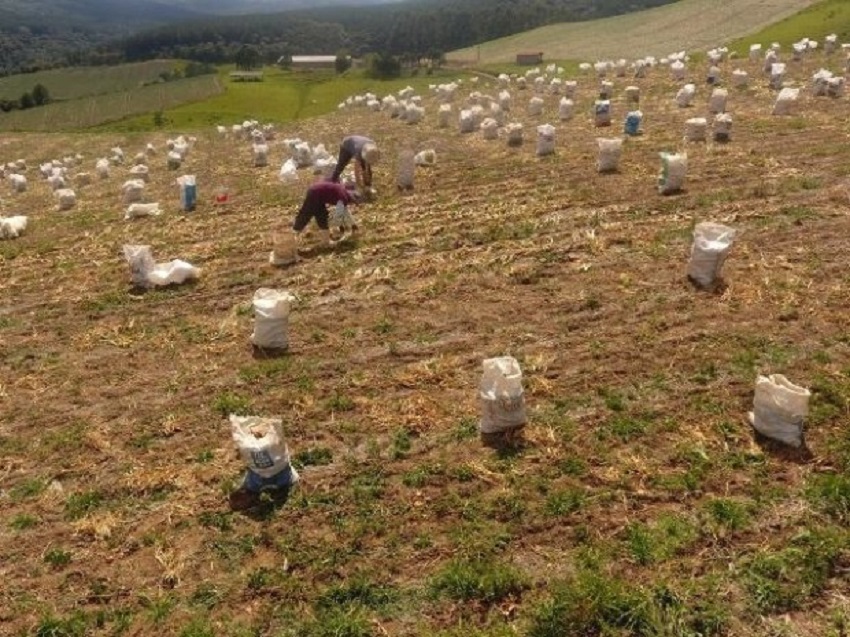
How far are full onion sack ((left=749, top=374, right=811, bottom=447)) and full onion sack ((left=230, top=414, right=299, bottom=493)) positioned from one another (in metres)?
4.56

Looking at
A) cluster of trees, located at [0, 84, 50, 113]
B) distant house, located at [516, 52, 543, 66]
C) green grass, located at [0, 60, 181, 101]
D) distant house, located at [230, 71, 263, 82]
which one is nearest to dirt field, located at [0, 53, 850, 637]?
distant house, located at [516, 52, 543, 66]

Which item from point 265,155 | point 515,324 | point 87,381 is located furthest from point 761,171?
point 265,155

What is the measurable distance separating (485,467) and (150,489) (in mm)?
3334

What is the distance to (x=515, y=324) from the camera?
32.2 feet

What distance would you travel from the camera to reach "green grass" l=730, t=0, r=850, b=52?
42438 mm

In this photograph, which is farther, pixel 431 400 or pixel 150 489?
Answer: pixel 431 400

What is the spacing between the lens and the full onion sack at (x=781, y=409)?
22.1ft

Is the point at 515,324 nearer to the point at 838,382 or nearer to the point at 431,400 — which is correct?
the point at 431,400

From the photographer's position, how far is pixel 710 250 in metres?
9.89

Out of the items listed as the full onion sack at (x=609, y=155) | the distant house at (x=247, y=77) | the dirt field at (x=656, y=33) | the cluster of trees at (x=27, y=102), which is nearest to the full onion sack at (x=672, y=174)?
the full onion sack at (x=609, y=155)

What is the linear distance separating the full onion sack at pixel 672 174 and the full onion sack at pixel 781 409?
310 inches

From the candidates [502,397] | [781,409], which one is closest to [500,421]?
[502,397]

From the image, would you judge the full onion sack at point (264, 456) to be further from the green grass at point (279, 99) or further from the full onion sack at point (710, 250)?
the green grass at point (279, 99)

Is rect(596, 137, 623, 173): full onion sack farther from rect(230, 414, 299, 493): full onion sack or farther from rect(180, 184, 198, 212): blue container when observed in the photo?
rect(230, 414, 299, 493): full onion sack
